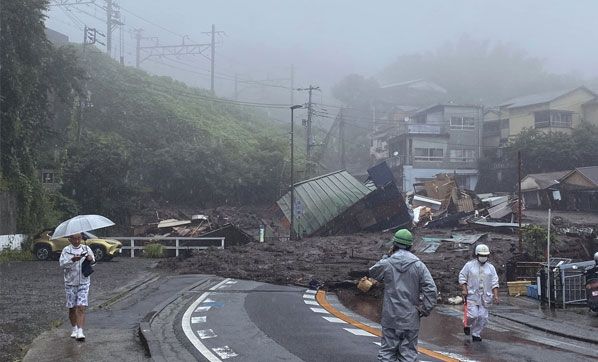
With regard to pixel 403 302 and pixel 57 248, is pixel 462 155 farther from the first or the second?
pixel 403 302

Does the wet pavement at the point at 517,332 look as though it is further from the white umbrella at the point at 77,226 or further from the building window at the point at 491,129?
the building window at the point at 491,129

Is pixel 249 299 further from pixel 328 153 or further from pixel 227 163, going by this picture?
pixel 328 153

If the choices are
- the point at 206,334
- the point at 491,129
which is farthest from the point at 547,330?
the point at 491,129

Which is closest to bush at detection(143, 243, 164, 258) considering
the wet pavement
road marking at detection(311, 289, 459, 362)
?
road marking at detection(311, 289, 459, 362)

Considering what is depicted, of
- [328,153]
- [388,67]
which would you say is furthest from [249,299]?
[388,67]

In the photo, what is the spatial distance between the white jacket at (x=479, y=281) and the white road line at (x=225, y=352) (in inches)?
155

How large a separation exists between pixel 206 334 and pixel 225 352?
137cm

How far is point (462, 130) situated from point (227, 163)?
86.1 feet

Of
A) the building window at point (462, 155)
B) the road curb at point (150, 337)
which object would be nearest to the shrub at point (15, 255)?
the road curb at point (150, 337)

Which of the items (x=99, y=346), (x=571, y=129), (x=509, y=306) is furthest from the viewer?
(x=571, y=129)

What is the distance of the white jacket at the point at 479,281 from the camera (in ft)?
31.6

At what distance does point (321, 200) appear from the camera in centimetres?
4034

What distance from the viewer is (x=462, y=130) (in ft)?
208

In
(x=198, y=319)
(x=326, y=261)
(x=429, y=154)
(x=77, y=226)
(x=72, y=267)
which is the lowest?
(x=326, y=261)
